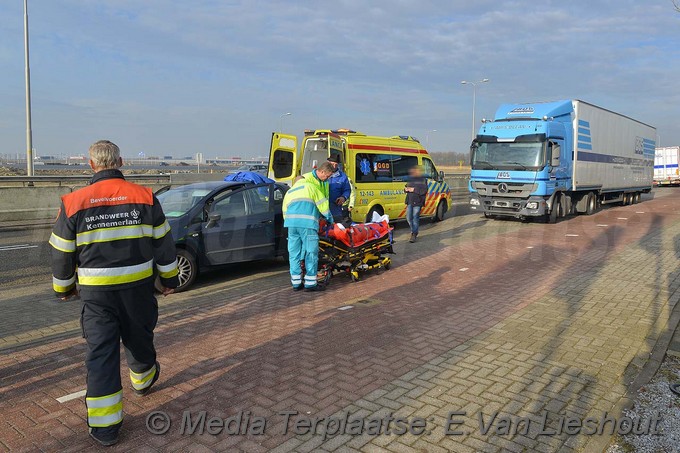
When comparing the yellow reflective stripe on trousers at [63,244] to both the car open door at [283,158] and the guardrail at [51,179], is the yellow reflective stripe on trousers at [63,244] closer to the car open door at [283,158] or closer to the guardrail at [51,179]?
the car open door at [283,158]

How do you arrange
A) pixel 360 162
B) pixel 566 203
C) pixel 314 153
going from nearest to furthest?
1. pixel 314 153
2. pixel 360 162
3. pixel 566 203

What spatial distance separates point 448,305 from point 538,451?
3348mm

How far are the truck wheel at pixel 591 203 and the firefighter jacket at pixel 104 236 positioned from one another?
18.1 metres

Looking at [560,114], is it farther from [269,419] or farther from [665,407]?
[269,419]

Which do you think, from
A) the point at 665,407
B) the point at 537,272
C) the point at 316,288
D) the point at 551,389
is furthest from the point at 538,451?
the point at 537,272

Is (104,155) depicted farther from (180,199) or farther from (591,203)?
(591,203)

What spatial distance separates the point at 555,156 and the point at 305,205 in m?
10.6

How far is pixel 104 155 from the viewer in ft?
11.3

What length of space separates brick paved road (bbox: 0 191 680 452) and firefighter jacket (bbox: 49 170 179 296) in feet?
3.38

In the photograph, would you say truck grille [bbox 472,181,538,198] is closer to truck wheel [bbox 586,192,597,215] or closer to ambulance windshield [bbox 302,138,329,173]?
truck wheel [bbox 586,192,597,215]

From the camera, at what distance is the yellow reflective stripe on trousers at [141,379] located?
3814 millimetres

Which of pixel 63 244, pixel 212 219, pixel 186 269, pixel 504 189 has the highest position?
pixel 504 189

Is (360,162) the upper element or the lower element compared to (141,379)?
upper

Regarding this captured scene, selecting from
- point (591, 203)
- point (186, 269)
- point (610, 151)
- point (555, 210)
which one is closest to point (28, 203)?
point (186, 269)
